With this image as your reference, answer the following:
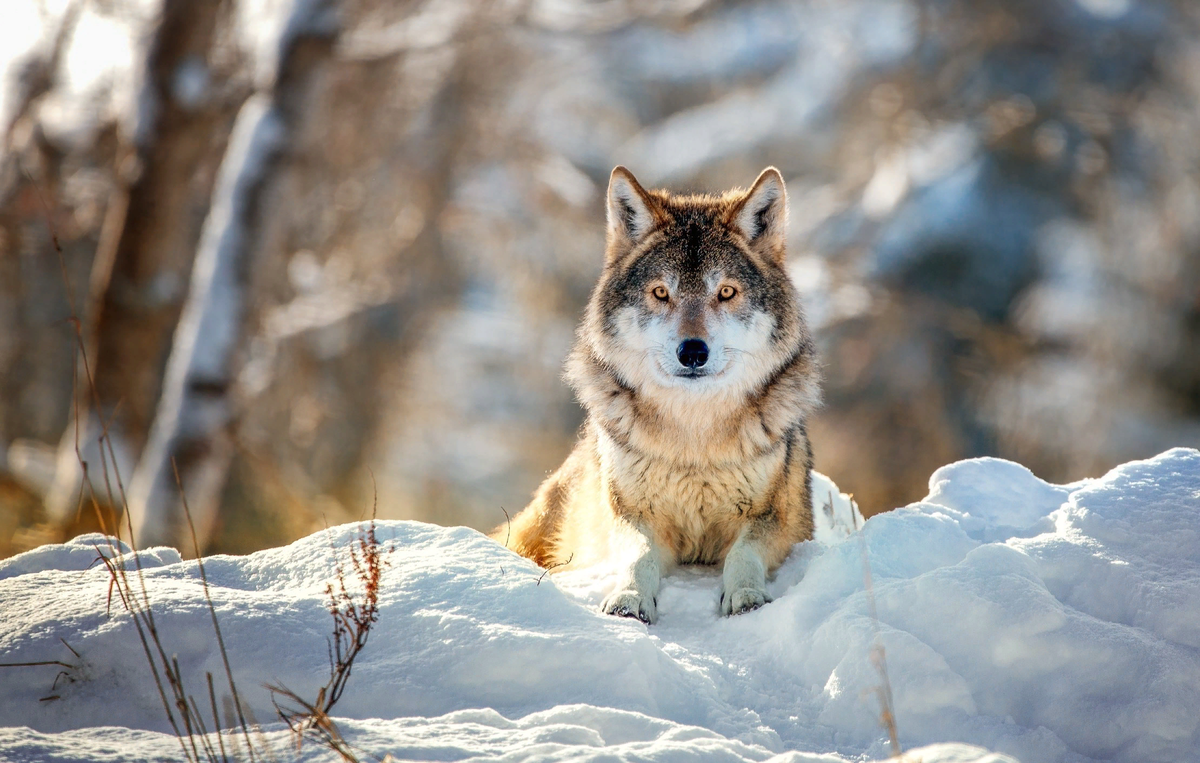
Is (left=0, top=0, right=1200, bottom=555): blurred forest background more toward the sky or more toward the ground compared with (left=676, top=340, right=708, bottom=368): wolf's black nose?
more toward the sky

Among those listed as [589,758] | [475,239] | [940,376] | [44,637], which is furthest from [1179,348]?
[44,637]

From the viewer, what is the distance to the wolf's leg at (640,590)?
3475mm

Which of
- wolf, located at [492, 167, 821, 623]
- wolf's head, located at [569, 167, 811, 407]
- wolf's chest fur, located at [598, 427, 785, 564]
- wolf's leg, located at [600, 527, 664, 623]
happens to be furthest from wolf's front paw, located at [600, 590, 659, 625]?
wolf's head, located at [569, 167, 811, 407]

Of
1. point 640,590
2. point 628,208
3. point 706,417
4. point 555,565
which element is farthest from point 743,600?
point 628,208

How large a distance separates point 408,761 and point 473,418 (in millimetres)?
15139

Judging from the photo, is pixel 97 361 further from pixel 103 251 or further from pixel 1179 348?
pixel 1179 348

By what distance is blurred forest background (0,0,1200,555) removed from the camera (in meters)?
10.7

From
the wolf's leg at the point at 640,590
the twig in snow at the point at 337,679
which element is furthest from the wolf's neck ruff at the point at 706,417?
the twig in snow at the point at 337,679

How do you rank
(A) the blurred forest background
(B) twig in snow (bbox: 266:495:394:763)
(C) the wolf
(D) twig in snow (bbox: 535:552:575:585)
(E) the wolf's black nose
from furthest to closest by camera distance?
(A) the blurred forest background < (C) the wolf < (E) the wolf's black nose < (D) twig in snow (bbox: 535:552:575:585) < (B) twig in snow (bbox: 266:495:394:763)

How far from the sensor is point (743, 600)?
350 cm

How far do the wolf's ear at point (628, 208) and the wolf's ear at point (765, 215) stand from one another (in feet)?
1.62

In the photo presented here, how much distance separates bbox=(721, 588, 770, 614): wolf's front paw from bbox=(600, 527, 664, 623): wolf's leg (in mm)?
304

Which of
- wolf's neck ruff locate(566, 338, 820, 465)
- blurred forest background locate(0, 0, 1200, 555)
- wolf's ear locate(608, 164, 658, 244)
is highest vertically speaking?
blurred forest background locate(0, 0, 1200, 555)

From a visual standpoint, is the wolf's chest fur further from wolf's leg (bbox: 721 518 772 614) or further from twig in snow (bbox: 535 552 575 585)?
twig in snow (bbox: 535 552 575 585)
